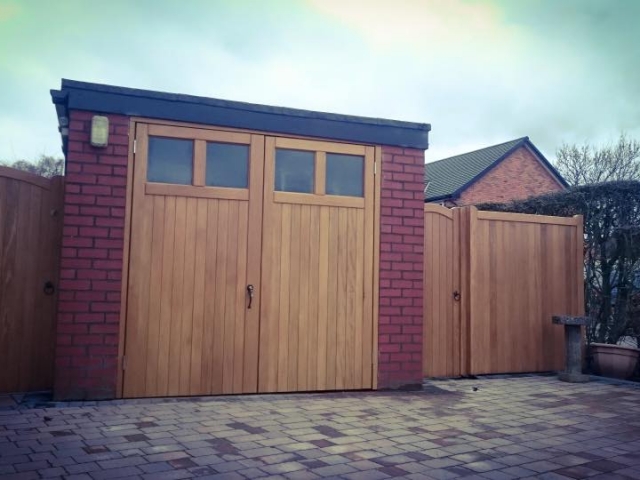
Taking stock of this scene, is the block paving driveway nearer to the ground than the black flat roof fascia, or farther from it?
nearer to the ground

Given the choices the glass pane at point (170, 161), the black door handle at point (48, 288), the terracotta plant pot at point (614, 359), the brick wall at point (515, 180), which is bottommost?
the terracotta plant pot at point (614, 359)

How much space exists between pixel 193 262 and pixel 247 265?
551 millimetres

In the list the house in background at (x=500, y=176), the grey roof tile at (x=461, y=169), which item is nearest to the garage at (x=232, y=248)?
the grey roof tile at (x=461, y=169)

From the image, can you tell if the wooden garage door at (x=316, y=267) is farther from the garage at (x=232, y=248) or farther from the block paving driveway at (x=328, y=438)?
the block paving driveway at (x=328, y=438)

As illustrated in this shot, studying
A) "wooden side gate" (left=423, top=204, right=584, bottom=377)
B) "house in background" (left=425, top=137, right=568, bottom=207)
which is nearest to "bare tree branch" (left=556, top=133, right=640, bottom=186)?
"house in background" (left=425, top=137, right=568, bottom=207)

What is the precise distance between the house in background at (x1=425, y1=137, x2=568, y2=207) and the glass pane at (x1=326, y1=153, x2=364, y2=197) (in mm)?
16110

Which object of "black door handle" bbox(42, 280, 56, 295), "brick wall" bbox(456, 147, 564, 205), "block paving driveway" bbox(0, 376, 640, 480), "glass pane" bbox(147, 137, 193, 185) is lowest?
"block paving driveway" bbox(0, 376, 640, 480)

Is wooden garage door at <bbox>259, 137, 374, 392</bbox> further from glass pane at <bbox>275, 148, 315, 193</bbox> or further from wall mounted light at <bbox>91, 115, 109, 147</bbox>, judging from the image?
wall mounted light at <bbox>91, 115, 109, 147</bbox>

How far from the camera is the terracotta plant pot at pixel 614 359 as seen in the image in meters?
7.34

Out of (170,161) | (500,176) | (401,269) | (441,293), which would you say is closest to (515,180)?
(500,176)

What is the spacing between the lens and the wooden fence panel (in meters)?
5.50

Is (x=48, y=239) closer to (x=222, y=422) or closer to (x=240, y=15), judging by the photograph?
(x=222, y=422)

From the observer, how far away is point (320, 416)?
16.4 feet

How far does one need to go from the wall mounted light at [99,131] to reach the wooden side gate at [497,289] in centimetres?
377
